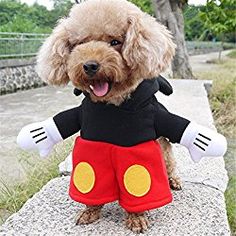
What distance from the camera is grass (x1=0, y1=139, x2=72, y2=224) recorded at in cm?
283

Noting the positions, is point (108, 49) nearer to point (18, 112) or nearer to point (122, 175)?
point (122, 175)

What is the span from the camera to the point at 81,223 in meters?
1.82

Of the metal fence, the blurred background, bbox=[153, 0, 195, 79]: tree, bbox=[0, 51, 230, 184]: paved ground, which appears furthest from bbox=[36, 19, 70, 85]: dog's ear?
the metal fence

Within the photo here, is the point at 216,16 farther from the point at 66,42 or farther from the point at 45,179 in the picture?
the point at 66,42

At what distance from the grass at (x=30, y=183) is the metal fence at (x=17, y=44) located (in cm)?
580

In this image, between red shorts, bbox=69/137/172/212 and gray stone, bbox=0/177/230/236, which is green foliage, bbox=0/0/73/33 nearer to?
gray stone, bbox=0/177/230/236

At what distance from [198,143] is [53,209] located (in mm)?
699

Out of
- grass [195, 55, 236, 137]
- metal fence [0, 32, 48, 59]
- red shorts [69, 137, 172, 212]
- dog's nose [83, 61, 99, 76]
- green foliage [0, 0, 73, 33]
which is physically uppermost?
dog's nose [83, 61, 99, 76]

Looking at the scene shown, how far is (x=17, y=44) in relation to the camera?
32.4 feet

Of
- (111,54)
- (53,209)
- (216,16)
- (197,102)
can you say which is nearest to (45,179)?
(53,209)

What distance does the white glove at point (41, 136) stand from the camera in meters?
1.85

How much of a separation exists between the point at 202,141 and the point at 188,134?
0.06m

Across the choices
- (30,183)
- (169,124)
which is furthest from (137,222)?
(30,183)

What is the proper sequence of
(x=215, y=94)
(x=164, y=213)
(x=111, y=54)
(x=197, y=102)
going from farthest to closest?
(x=215, y=94) → (x=197, y=102) → (x=164, y=213) → (x=111, y=54)
